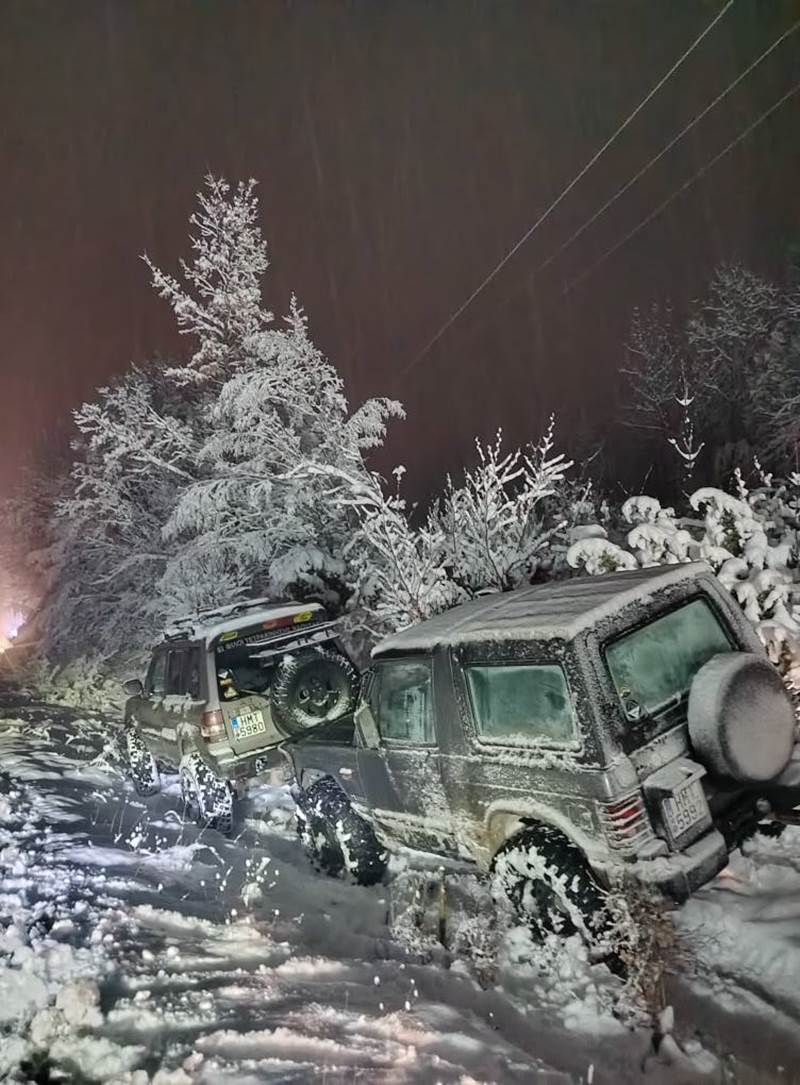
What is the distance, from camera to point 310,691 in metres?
7.26

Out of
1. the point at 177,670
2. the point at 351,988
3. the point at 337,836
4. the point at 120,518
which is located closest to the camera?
the point at 351,988

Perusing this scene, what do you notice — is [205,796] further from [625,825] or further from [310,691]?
[625,825]

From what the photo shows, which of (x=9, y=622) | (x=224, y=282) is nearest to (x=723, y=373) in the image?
(x=224, y=282)

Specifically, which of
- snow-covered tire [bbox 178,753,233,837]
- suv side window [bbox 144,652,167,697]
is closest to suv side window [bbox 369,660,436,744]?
snow-covered tire [bbox 178,753,233,837]

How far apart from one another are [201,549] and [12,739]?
5371 millimetres

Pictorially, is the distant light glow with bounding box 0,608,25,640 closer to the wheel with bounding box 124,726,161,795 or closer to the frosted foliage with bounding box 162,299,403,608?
the frosted foliage with bounding box 162,299,403,608

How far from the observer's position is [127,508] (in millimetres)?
19766

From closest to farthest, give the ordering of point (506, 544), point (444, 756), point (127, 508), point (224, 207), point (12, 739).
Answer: point (444, 756)
point (506, 544)
point (12, 739)
point (224, 207)
point (127, 508)

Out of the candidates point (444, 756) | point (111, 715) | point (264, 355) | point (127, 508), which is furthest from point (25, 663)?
point (444, 756)

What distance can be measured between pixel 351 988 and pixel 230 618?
4.75 meters

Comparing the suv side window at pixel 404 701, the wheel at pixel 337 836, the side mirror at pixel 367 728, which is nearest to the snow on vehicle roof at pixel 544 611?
the suv side window at pixel 404 701

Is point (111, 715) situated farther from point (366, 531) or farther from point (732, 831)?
point (732, 831)

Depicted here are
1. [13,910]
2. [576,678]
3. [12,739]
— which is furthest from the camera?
[12,739]

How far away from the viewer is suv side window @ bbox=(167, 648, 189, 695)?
8.21 metres
